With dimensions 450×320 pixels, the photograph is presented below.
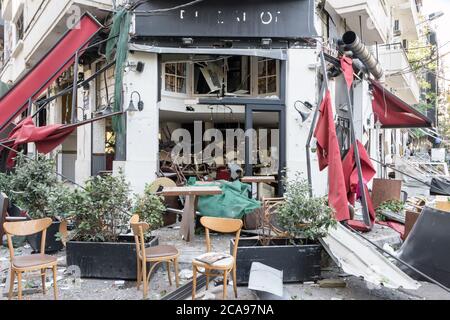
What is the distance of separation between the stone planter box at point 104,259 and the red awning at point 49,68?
512 cm

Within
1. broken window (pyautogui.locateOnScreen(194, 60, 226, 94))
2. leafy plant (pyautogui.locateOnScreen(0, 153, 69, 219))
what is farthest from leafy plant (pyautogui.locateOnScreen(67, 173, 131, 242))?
broken window (pyautogui.locateOnScreen(194, 60, 226, 94))

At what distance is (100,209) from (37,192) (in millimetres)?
1637

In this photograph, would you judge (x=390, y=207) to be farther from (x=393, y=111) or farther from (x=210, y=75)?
(x=210, y=75)

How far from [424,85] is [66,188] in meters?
28.2

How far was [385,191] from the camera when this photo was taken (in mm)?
8711

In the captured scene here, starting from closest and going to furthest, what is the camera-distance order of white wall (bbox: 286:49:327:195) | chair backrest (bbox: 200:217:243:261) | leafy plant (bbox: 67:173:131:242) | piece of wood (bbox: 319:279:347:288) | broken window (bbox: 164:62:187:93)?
chair backrest (bbox: 200:217:243:261)
piece of wood (bbox: 319:279:347:288)
leafy plant (bbox: 67:173:131:242)
white wall (bbox: 286:49:327:195)
broken window (bbox: 164:62:187:93)

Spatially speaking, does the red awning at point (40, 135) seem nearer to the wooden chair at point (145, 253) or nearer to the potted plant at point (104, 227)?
the potted plant at point (104, 227)

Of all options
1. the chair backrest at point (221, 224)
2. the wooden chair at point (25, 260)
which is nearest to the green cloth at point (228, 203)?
the chair backrest at point (221, 224)

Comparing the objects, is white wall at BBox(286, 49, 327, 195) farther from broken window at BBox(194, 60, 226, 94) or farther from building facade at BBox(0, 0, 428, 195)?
broken window at BBox(194, 60, 226, 94)

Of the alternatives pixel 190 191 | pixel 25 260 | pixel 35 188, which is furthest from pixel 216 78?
pixel 25 260

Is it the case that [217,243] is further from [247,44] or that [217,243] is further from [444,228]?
[247,44]

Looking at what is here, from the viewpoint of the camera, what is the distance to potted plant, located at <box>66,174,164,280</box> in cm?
506

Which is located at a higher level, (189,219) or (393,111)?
(393,111)
